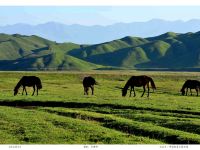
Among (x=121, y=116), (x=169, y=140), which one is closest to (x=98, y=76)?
(x=121, y=116)

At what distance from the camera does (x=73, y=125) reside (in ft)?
101

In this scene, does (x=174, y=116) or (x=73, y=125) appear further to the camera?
(x=174, y=116)

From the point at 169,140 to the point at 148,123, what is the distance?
5.20 metres

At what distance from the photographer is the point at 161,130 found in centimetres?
2841

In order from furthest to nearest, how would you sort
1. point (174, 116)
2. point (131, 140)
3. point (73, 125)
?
point (174, 116) < point (73, 125) < point (131, 140)

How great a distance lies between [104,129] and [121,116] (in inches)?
237
